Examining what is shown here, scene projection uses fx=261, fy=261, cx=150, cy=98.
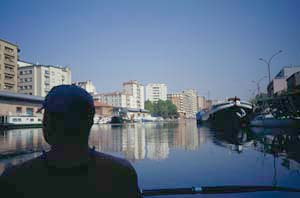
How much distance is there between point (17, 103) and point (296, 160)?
64.4 m

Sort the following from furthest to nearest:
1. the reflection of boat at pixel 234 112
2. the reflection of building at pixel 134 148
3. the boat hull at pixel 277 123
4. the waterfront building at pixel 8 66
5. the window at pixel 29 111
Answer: the window at pixel 29 111 < the waterfront building at pixel 8 66 < the reflection of boat at pixel 234 112 < the boat hull at pixel 277 123 < the reflection of building at pixel 134 148

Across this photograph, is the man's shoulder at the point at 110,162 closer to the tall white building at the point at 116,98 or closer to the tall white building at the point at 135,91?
the tall white building at the point at 116,98

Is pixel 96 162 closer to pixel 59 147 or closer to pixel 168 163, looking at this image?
pixel 59 147

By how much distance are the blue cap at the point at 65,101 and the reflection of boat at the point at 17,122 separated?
52488mm

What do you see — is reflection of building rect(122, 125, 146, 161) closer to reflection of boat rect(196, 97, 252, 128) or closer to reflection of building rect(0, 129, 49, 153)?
reflection of building rect(0, 129, 49, 153)

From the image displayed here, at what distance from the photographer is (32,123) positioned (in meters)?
54.3

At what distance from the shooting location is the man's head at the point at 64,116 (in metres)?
1.42

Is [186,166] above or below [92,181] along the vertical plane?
below

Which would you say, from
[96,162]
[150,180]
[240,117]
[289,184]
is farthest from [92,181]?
[240,117]

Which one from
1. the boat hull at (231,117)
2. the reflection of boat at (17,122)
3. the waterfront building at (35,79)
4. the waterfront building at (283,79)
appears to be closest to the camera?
the boat hull at (231,117)

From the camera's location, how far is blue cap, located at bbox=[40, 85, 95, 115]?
55.7 inches

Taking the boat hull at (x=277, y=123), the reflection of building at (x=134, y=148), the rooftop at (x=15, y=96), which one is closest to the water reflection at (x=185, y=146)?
the reflection of building at (x=134, y=148)

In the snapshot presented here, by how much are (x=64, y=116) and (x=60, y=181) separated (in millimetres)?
342

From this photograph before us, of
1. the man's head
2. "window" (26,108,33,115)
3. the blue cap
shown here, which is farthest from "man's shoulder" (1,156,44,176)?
"window" (26,108,33,115)
